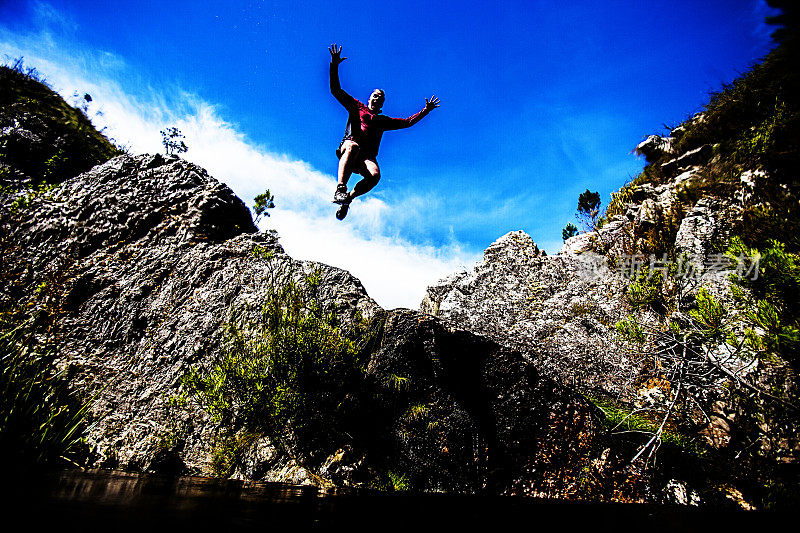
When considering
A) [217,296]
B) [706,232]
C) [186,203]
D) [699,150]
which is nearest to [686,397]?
[706,232]

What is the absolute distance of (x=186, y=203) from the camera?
7031mm

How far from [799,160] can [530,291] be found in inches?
267

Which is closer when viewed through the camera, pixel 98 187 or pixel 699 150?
pixel 98 187

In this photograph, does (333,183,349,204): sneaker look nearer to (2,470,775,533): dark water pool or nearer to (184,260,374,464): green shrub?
(184,260,374,464): green shrub

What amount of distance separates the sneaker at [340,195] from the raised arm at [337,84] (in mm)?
1747

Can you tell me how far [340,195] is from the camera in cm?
609

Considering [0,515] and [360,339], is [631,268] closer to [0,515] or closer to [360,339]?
[360,339]

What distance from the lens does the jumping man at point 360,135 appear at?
6.16 m

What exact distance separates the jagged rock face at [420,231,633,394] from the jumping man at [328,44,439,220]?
8.42 ft

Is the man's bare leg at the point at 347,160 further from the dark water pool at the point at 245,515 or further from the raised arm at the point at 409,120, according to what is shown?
the dark water pool at the point at 245,515

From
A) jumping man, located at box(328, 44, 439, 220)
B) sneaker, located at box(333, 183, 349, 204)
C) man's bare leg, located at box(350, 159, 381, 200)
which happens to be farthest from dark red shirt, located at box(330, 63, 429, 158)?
sneaker, located at box(333, 183, 349, 204)

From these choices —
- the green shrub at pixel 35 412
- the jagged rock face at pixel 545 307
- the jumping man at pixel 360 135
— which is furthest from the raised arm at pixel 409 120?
the green shrub at pixel 35 412

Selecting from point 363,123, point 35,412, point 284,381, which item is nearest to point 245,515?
point 284,381

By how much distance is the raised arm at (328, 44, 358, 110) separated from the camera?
5902 millimetres
